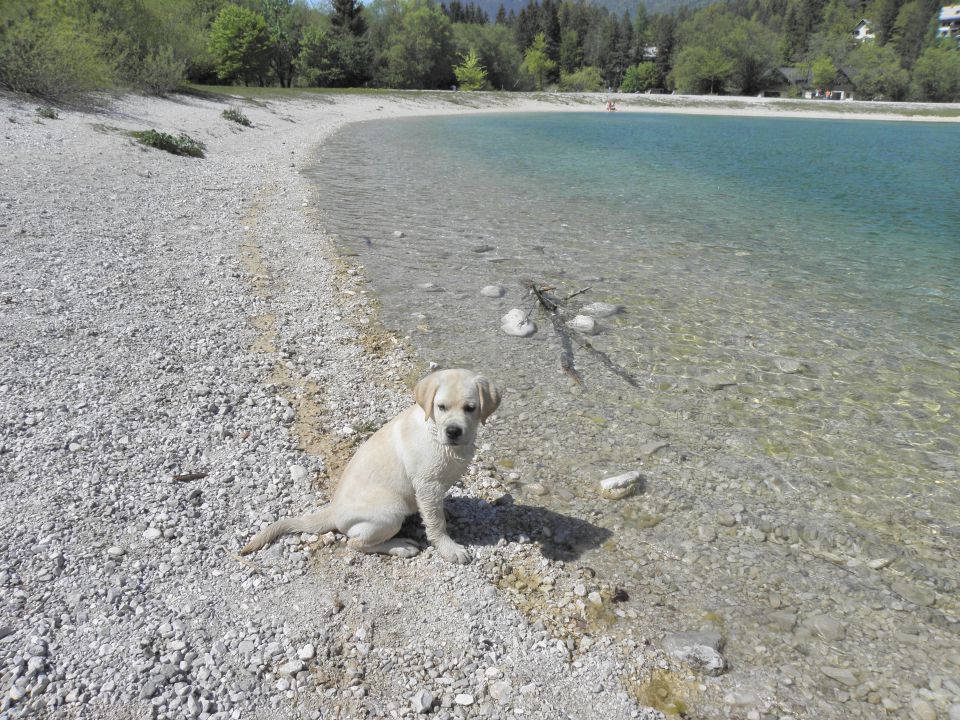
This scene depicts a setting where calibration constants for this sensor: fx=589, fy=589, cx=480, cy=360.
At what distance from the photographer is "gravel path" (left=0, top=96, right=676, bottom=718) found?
3480 millimetres

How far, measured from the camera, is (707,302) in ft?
35.5

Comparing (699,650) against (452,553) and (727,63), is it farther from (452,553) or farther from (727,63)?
(727,63)

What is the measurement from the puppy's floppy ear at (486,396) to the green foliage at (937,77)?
151 meters

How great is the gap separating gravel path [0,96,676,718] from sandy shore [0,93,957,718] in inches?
0.7

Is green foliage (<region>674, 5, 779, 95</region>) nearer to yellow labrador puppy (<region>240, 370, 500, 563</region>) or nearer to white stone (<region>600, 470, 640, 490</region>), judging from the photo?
white stone (<region>600, 470, 640, 490</region>)

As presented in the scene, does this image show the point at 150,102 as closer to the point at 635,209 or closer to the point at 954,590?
the point at 635,209

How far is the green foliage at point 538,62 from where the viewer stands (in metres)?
128

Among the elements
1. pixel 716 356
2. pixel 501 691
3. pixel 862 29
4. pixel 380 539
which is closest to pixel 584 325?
pixel 716 356

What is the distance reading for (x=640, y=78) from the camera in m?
137

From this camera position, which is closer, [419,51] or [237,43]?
[237,43]

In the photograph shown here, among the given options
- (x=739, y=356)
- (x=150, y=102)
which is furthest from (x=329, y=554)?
(x=150, y=102)

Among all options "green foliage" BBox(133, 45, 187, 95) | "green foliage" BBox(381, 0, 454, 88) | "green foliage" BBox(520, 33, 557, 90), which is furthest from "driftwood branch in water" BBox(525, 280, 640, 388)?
"green foliage" BBox(520, 33, 557, 90)

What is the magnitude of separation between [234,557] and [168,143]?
22.7m

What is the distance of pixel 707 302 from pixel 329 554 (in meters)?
8.66
